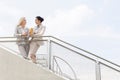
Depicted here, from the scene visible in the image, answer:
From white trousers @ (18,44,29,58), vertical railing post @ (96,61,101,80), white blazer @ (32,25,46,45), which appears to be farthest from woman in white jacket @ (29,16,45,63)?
vertical railing post @ (96,61,101,80)

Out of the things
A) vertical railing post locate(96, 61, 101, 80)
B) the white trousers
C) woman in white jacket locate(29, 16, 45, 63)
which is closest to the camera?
vertical railing post locate(96, 61, 101, 80)

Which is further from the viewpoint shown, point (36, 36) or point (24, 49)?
point (24, 49)

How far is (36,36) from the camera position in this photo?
9773 millimetres

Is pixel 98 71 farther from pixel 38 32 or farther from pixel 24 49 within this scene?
pixel 24 49

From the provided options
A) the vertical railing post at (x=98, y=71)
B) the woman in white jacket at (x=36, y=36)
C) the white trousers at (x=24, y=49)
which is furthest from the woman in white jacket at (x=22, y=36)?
the vertical railing post at (x=98, y=71)

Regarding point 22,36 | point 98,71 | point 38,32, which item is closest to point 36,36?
point 38,32

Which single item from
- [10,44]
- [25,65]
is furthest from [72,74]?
[10,44]

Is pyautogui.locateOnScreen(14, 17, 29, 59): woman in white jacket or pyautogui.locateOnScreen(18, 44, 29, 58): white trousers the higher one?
pyautogui.locateOnScreen(14, 17, 29, 59): woman in white jacket

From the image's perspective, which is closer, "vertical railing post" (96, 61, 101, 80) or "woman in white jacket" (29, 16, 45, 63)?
"vertical railing post" (96, 61, 101, 80)

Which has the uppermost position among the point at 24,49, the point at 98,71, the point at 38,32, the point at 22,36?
the point at 38,32

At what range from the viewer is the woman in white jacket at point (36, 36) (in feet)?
31.8

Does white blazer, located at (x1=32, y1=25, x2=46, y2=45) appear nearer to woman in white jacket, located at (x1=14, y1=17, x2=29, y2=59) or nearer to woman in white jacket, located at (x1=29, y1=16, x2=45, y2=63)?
woman in white jacket, located at (x1=29, y1=16, x2=45, y2=63)

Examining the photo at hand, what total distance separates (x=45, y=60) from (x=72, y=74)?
754 mm

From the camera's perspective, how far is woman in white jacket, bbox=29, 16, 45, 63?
9.68m
